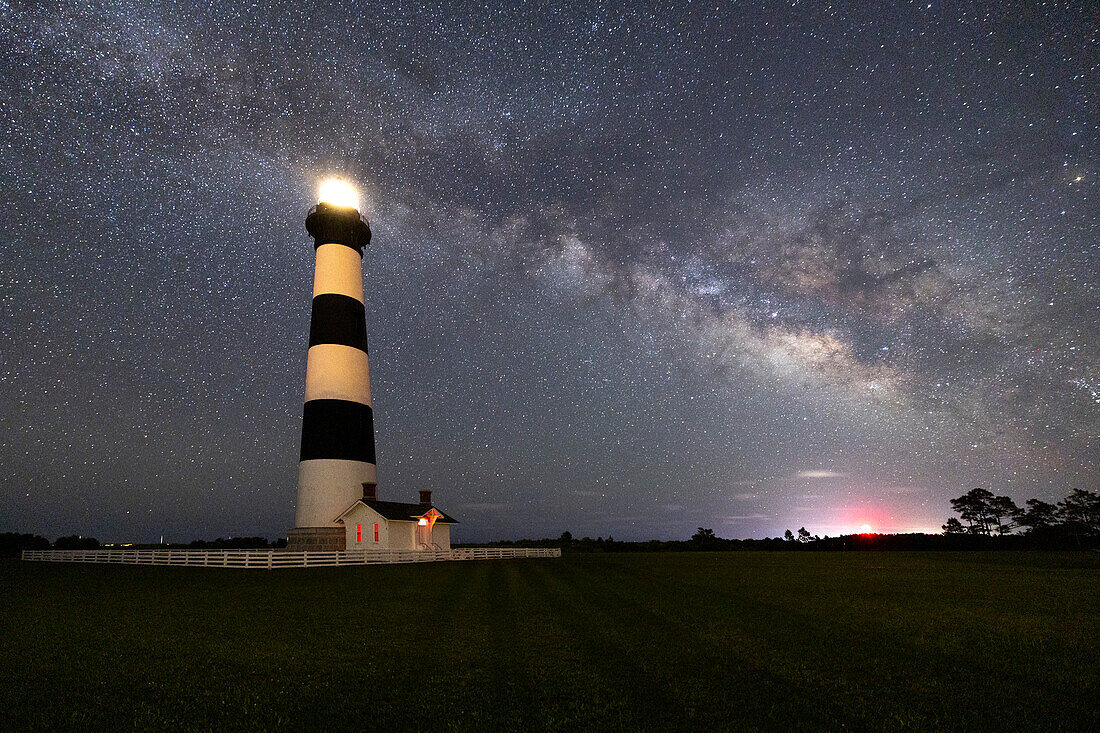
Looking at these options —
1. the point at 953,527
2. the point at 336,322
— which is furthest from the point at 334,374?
the point at 953,527

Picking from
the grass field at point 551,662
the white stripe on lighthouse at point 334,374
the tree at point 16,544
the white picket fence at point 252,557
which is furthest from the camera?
the tree at point 16,544

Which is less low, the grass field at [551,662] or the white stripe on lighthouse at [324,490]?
the white stripe on lighthouse at [324,490]

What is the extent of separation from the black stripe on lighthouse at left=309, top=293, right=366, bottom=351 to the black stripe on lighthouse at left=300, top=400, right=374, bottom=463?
396 centimetres

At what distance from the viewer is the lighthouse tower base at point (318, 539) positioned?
3403 cm

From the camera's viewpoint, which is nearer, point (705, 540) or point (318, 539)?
point (318, 539)

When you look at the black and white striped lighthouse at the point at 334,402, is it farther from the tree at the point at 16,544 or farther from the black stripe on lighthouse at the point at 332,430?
the tree at the point at 16,544

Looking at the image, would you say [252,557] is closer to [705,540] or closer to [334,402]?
[334,402]

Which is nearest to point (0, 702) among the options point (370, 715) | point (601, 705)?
point (370, 715)

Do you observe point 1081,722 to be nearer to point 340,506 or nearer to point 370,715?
point 370,715

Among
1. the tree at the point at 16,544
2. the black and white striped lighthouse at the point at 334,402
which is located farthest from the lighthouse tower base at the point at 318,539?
the tree at the point at 16,544

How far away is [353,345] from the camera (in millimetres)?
36250

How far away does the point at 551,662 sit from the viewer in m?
8.53

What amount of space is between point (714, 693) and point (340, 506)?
31.1 m

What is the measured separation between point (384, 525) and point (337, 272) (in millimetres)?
16311
